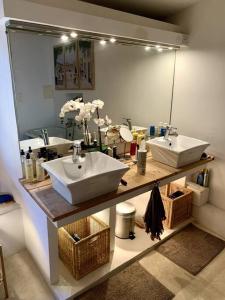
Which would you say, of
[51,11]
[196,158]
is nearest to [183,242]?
[196,158]

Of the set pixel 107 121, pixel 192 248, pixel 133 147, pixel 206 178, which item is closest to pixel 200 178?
pixel 206 178

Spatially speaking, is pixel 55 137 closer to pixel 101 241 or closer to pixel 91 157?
pixel 91 157

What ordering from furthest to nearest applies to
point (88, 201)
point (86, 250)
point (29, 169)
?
1. point (86, 250)
2. point (29, 169)
3. point (88, 201)

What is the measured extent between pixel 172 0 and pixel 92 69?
38.1 inches

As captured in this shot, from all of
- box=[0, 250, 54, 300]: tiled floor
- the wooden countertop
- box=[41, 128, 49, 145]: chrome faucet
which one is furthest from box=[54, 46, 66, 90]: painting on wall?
box=[0, 250, 54, 300]: tiled floor

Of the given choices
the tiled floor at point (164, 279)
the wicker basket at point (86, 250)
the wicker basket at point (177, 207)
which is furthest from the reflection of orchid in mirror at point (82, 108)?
the tiled floor at point (164, 279)

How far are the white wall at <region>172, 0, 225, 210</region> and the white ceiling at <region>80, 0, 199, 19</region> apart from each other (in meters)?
0.12

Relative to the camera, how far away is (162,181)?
1.87 meters

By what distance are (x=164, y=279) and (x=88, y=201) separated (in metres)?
1.07

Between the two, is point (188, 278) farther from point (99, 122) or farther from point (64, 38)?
point (64, 38)

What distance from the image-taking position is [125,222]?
228 centimetres

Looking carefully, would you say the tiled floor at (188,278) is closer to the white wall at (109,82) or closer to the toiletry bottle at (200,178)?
the toiletry bottle at (200,178)

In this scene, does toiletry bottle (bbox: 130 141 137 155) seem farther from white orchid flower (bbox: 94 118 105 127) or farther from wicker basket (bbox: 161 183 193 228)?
wicker basket (bbox: 161 183 193 228)

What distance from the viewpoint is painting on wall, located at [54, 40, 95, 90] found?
5.96 ft
